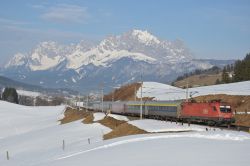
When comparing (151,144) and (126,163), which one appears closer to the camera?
(126,163)

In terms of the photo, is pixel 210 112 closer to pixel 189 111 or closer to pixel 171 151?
pixel 189 111

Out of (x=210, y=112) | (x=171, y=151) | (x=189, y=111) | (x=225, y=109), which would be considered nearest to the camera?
(x=171, y=151)

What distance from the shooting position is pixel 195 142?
1649 inches

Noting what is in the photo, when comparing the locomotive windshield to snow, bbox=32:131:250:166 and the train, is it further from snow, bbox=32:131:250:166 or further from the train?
snow, bbox=32:131:250:166

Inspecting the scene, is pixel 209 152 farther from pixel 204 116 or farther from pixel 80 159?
pixel 204 116

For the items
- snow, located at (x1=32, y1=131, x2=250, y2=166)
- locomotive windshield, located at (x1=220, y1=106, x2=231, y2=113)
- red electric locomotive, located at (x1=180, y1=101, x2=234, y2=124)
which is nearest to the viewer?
snow, located at (x1=32, y1=131, x2=250, y2=166)

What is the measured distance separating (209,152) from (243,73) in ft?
542

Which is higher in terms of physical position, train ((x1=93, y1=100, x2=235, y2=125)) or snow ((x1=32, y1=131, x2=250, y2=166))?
train ((x1=93, y1=100, x2=235, y2=125))

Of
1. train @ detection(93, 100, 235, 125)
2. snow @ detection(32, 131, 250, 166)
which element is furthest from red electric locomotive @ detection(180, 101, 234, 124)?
snow @ detection(32, 131, 250, 166)

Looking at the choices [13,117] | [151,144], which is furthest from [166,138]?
[13,117]

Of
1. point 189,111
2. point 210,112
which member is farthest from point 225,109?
point 189,111

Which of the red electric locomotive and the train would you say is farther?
the train

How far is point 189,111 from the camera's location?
255ft

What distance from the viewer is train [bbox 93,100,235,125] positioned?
225ft
